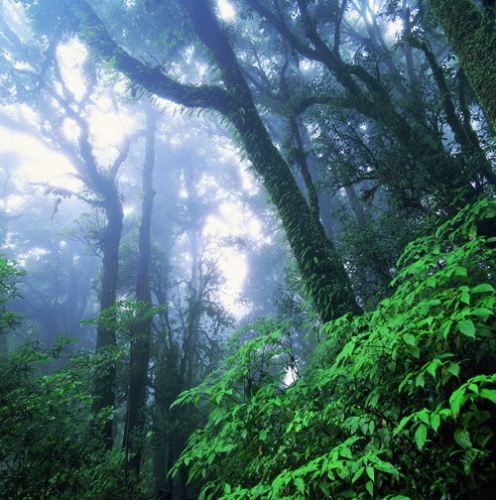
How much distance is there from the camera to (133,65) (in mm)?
7578

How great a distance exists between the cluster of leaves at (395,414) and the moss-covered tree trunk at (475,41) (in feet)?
5.77

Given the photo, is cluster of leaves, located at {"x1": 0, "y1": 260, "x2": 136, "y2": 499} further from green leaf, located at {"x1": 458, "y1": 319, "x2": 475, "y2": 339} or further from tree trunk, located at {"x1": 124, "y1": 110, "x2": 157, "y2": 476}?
→ green leaf, located at {"x1": 458, "y1": 319, "x2": 475, "y2": 339}

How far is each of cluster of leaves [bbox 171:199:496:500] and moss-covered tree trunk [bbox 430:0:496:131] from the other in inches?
69.2

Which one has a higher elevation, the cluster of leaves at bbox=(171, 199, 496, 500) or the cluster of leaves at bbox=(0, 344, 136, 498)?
the cluster of leaves at bbox=(0, 344, 136, 498)

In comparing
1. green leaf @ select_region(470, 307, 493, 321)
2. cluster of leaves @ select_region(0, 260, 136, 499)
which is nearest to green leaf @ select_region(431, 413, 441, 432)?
green leaf @ select_region(470, 307, 493, 321)

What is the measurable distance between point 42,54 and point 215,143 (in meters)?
18.3

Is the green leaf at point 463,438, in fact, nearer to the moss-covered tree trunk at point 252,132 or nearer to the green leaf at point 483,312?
the green leaf at point 483,312

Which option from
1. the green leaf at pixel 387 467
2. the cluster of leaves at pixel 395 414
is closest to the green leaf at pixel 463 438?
the cluster of leaves at pixel 395 414

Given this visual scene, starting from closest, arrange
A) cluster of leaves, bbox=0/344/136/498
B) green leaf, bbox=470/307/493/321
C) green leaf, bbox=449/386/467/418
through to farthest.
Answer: green leaf, bbox=449/386/467/418, green leaf, bbox=470/307/493/321, cluster of leaves, bbox=0/344/136/498

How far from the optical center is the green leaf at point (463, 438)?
1.87m

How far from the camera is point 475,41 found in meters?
4.21

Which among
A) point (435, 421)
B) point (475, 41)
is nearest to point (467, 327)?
point (435, 421)

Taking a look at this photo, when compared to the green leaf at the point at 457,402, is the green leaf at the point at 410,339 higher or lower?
higher

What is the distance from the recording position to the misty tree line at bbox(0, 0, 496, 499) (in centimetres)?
223
